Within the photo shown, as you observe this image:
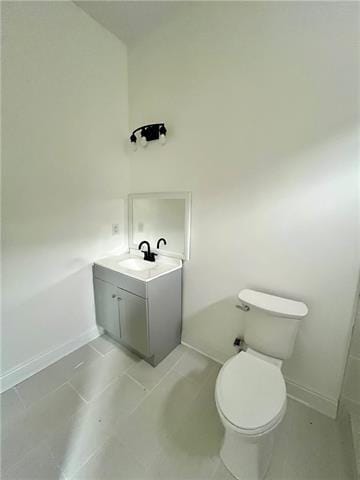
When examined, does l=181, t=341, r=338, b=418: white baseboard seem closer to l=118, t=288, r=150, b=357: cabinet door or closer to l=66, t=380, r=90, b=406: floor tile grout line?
l=118, t=288, r=150, b=357: cabinet door

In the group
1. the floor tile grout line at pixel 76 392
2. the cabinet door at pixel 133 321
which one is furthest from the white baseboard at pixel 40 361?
the cabinet door at pixel 133 321

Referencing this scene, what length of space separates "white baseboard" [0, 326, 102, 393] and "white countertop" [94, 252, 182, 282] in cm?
71

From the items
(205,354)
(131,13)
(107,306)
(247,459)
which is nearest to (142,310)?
(107,306)

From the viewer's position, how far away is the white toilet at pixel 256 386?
0.89 metres

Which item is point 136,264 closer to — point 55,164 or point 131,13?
point 55,164

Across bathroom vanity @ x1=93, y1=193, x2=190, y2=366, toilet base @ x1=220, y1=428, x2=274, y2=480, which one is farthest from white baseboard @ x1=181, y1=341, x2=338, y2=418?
bathroom vanity @ x1=93, y1=193, x2=190, y2=366

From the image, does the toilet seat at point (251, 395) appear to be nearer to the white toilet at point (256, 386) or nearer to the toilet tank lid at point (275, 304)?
the white toilet at point (256, 386)

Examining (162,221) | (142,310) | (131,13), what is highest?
(131,13)

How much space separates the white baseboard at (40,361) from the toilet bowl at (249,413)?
1.37 m

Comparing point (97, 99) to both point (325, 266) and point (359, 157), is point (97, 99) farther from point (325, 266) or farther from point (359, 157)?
point (325, 266)

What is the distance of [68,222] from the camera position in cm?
162

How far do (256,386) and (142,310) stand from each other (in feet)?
2.82

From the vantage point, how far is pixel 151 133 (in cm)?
174

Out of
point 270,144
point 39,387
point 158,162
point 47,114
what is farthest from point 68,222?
point 270,144
